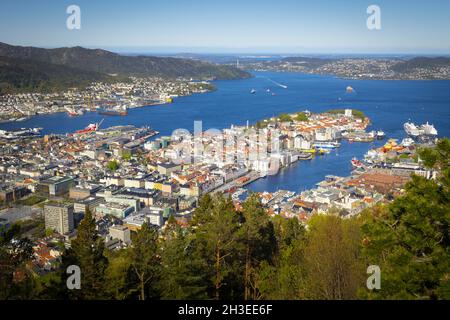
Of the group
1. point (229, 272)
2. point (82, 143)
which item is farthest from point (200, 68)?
point (229, 272)

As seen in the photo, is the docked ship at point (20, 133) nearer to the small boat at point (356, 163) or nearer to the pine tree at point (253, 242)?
the small boat at point (356, 163)

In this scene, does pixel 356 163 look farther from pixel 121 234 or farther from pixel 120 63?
pixel 120 63

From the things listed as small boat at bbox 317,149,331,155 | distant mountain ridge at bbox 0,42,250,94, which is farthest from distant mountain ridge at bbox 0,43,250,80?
small boat at bbox 317,149,331,155

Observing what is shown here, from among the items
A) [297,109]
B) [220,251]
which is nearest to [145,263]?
[220,251]

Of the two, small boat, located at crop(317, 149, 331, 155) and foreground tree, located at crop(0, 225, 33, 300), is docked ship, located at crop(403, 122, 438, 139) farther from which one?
foreground tree, located at crop(0, 225, 33, 300)
